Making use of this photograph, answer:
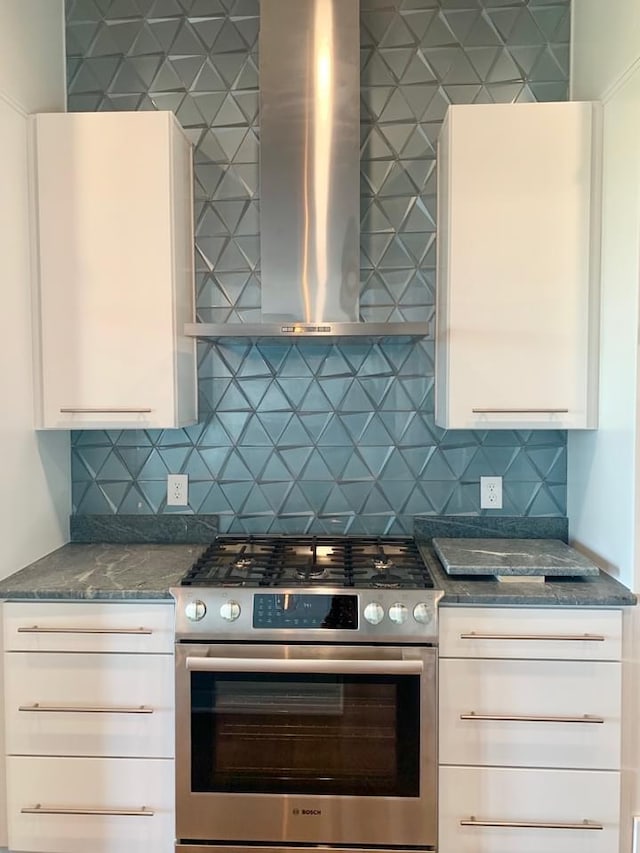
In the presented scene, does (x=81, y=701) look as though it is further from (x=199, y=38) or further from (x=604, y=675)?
(x=199, y=38)

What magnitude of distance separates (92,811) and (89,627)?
516 millimetres

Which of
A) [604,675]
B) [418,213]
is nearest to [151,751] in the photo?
[604,675]

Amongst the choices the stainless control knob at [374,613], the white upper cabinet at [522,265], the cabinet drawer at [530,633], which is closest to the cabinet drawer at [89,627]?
the stainless control knob at [374,613]

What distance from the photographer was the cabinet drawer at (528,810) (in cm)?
171

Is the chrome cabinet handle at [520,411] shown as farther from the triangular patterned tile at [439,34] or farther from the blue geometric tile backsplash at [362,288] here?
the triangular patterned tile at [439,34]

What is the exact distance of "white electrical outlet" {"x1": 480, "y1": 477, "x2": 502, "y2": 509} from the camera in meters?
2.26

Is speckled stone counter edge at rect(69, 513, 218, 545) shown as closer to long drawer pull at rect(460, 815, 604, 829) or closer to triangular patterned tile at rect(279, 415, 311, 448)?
triangular patterned tile at rect(279, 415, 311, 448)

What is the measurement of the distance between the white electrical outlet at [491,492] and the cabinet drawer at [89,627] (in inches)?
44.9

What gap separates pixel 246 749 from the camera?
175 centimetres

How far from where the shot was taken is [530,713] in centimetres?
173

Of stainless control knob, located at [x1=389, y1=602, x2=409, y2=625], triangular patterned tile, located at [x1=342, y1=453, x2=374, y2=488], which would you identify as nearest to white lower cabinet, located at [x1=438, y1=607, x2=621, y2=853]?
stainless control knob, located at [x1=389, y1=602, x2=409, y2=625]

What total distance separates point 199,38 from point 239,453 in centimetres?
148

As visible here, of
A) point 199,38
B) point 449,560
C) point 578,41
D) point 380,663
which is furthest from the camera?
point 199,38

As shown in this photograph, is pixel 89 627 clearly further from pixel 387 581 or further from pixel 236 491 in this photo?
pixel 387 581
